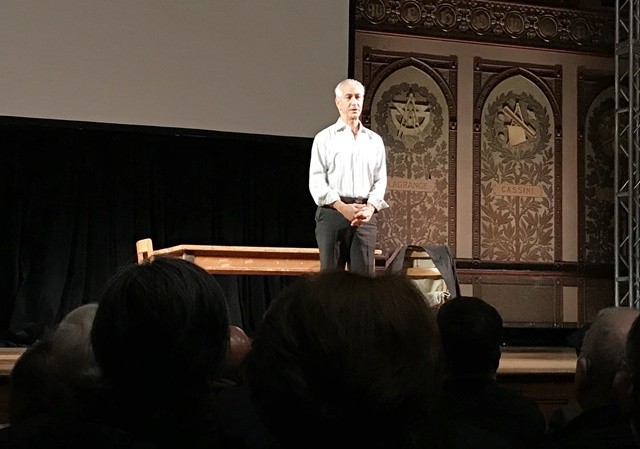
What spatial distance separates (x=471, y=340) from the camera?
1982 mm

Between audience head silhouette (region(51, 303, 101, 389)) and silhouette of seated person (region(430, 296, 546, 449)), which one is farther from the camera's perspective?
silhouette of seated person (region(430, 296, 546, 449))

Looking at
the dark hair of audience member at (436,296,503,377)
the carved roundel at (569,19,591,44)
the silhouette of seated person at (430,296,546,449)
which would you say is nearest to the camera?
the silhouette of seated person at (430,296,546,449)

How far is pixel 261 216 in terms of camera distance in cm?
714

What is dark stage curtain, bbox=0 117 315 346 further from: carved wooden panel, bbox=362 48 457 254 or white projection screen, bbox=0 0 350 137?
carved wooden panel, bbox=362 48 457 254

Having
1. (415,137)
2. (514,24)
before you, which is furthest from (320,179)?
(514,24)

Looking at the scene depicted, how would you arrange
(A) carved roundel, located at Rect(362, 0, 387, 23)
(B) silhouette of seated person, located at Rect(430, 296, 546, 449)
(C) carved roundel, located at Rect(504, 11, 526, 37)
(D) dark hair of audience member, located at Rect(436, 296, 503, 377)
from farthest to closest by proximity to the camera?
(C) carved roundel, located at Rect(504, 11, 526, 37) → (A) carved roundel, located at Rect(362, 0, 387, 23) → (D) dark hair of audience member, located at Rect(436, 296, 503, 377) → (B) silhouette of seated person, located at Rect(430, 296, 546, 449)

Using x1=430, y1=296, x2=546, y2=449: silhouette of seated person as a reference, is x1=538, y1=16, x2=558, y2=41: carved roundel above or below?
above

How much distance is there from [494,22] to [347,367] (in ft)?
23.7

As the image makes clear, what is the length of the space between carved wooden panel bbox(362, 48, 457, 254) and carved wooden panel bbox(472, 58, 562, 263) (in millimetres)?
255

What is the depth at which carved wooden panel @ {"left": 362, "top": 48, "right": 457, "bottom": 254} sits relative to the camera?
743 centimetres

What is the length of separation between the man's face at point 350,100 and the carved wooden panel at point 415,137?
8.10ft

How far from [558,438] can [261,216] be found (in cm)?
560

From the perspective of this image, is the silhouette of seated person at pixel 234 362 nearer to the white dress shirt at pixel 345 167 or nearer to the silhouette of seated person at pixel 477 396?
the silhouette of seated person at pixel 477 396

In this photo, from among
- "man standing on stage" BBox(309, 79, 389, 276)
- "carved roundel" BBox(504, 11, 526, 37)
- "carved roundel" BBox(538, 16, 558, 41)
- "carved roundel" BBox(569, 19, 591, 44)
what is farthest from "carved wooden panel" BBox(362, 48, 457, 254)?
"man standing on stage" BBox(309, 79, 389, 276)
